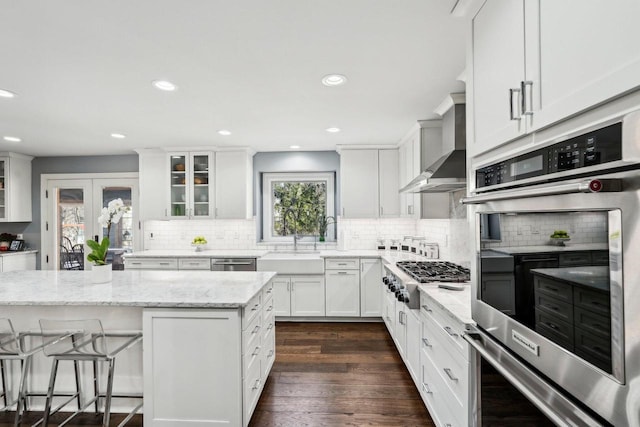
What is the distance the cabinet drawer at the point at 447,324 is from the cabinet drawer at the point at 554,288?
2.02 ft

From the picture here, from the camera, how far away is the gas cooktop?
234 cm

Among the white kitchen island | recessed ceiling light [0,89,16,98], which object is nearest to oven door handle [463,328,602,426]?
the white kitchen island

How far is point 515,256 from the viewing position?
1070 millimetres

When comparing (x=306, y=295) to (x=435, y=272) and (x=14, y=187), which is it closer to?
(x=435, y=272)

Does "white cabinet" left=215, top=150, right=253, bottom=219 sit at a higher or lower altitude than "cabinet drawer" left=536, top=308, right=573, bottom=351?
higher

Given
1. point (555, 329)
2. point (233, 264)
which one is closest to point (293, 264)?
point (233, 264)

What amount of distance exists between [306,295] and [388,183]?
1.90 meters

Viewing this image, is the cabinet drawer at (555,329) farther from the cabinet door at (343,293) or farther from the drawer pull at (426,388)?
the cabinet door at (343,293)

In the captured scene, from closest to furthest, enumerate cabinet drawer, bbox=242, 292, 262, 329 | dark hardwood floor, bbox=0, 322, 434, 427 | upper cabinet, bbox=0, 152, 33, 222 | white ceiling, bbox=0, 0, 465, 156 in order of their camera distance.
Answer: white ceiling, bbox=0, 0, 465, 156 → cabinet drawer, bbox=242, 292, 262, 329 → dark hardwood floor, bbox=0, 322, 434, 427 → upper cabinet, bbox=0, 152, 33, 222

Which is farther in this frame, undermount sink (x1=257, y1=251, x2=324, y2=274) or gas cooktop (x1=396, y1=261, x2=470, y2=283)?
undermount sink (x1=257, y1=251, x2=324, y2=274)

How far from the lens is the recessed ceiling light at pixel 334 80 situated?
2.31m

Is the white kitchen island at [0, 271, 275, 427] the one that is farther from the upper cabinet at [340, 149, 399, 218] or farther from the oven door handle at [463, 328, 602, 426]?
the upper cabinet at [340, 149, 399, 218]

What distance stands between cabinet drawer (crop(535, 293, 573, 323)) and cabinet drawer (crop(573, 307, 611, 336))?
2cm

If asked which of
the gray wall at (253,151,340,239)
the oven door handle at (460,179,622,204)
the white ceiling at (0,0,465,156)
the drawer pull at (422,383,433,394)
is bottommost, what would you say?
the drawer pull at (422,383,433,394)
